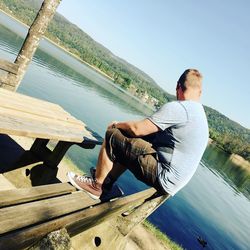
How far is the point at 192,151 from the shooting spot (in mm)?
4109

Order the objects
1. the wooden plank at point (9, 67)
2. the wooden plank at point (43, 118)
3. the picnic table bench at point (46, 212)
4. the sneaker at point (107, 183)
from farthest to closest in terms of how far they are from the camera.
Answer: the wooden plank at point (9, 67) → the sneaker at point (107, 183) → the wooden plank at point (43, 118) → the picnic table bench at point (46, 212)

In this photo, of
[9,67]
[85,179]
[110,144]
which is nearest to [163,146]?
[110,144]

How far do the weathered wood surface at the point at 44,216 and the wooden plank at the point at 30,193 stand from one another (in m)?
0.16

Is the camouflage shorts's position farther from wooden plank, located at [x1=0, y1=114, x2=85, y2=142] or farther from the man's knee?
wooden plank, located at [x1=0, y1=114, x2=85, y2=142]

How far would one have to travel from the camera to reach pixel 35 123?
14.1 ft

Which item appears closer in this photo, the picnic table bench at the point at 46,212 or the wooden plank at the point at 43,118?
the picnic table bench at the point at 46,212

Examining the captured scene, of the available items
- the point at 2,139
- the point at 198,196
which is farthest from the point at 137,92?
the point at 2,139

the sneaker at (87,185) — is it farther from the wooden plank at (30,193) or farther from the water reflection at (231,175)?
the water reflection at (231,175)

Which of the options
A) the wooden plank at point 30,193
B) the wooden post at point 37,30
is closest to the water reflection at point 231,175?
the wooden post at point 37,30

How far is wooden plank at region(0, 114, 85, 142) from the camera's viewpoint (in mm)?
3514

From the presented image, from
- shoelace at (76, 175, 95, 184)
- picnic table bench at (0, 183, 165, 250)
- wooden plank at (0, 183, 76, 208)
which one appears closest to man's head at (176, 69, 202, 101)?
picnic table bench at (0, 183, 165, 250)

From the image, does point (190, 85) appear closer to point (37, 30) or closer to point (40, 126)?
point (40, 126)

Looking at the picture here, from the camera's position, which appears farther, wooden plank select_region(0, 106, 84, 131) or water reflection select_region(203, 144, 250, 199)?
water reflection select_region(203, 144, 250, 199)

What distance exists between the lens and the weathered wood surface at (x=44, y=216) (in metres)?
2.03
